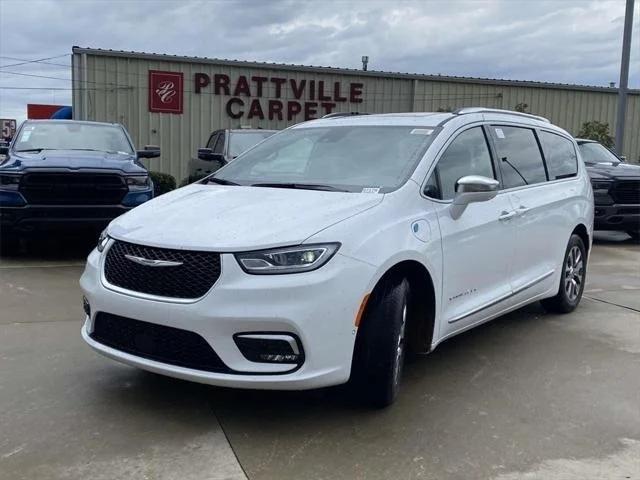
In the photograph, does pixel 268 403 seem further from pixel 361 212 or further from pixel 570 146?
pixel 570 146

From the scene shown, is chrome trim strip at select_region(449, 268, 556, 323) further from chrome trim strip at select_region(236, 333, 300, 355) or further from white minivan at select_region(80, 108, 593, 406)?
chrome trim strip at select_region(236, 333, 300, 355)

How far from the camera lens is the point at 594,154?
39.5 feet

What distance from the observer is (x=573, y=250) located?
19.7 feet

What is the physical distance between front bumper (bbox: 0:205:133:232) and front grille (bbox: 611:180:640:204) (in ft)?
25.2

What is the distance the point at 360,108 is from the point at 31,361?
728 inches

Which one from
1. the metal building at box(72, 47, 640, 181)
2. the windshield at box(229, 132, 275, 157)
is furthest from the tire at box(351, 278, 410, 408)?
the metal building at box(72, 47, 640, 181)

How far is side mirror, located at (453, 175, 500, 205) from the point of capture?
4039 millimetres

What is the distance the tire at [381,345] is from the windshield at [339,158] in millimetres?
665

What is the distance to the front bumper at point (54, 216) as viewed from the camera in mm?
7512

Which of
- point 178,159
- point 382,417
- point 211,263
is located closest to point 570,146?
point 382,417

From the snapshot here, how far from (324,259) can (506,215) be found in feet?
6.36

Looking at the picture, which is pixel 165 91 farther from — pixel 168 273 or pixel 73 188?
pixel 168 273

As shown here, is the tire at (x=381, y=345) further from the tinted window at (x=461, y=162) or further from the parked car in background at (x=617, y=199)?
the parked car in background at (x=617, y=199)

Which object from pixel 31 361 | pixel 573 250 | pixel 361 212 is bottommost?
pixel 31 361
